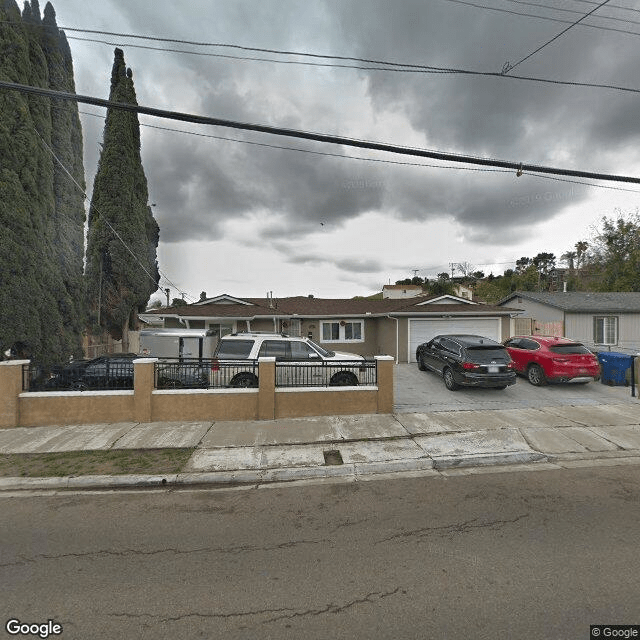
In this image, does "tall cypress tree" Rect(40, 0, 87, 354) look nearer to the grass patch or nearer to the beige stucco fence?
the beige stucco fence

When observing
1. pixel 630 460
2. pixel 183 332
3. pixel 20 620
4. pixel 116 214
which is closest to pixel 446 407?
pixel 630 460

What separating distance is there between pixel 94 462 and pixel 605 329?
2557cm

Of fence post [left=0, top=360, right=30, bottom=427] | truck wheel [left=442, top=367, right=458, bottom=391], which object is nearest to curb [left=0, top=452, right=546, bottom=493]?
fence post [left=0, top=360, right=30, bottom=427]

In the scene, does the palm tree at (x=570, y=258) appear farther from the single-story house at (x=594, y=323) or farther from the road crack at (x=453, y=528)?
the road crack at (x=453, y=528)

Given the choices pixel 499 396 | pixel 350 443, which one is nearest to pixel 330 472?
pixel 350 443

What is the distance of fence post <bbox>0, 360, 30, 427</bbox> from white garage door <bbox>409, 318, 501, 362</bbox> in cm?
1372

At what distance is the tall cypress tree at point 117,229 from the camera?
63.2ft

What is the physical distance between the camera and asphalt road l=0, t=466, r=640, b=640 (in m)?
2.52

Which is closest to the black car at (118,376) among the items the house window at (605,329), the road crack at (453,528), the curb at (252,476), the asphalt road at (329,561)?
the curb at (252,476)

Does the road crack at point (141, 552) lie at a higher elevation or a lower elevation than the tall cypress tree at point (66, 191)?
lower

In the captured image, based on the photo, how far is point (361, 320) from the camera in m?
18.2

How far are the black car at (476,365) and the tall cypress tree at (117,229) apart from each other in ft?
60.7

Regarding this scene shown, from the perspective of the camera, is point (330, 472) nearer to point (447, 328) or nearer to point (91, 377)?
point (91, 377)

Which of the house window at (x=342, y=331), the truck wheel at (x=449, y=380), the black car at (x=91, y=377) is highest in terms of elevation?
the house window at (x=342, y=331)
